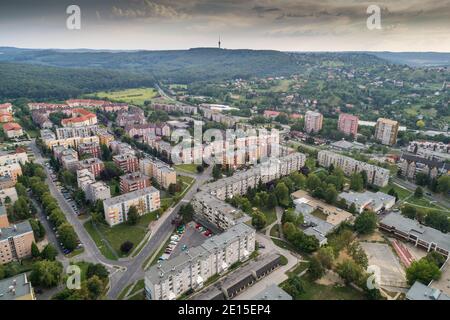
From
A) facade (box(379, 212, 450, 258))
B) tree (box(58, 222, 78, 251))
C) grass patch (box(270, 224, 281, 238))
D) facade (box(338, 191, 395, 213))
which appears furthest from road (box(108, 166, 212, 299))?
facade (box(379, 212, 450, 258))

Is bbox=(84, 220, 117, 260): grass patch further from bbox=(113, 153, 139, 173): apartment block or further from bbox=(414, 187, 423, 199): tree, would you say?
bbox=(414, 187, 423, 199): tree

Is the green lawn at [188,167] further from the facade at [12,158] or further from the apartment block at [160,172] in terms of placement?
the facade at [12,158]

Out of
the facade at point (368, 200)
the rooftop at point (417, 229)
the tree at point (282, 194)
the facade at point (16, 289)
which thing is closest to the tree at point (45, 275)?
the facade at point (16, 289)

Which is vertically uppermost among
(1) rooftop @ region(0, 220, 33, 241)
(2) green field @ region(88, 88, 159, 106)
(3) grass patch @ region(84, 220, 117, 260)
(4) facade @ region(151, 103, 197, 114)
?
(2) green field @ region(88, 88, 159, 106)

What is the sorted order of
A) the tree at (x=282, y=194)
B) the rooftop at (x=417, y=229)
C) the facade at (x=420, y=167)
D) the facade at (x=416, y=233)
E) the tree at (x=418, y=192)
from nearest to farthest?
the facade at (x=416, y=233) < the rooftop at (x=417, y=229) < the tree at (x=282, y=194) < the tree at (x=418, y=192) < the facade at (x=420, y=167)

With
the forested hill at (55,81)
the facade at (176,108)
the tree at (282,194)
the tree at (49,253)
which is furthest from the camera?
the forested hill at (55,81)

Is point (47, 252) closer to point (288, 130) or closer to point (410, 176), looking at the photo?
point (410, 176)
